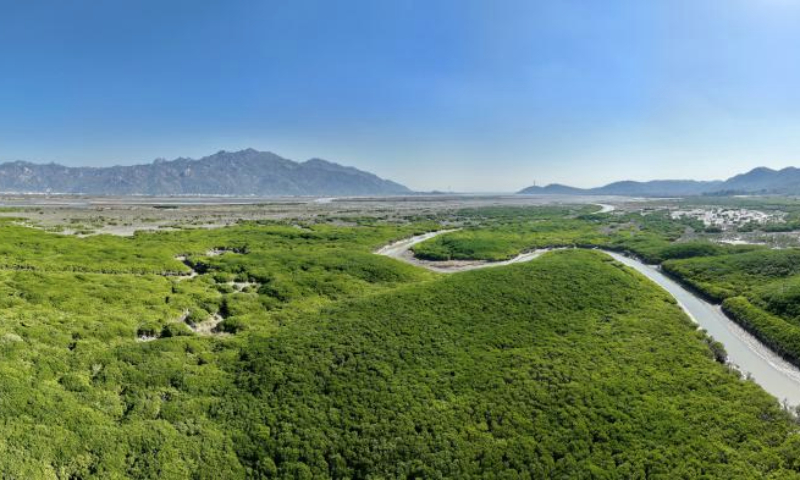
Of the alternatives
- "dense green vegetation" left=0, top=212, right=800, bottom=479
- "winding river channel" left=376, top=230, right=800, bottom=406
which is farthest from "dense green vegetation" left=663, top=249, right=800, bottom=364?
"dense green vegetation" left=0, top=212, right=800, bottom=479

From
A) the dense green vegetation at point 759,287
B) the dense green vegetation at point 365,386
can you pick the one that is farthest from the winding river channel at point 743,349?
the dense green vegetation at point 365,386

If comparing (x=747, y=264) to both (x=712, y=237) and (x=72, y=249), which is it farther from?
(x=72, y=249)

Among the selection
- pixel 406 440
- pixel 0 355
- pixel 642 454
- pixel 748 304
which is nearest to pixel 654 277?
pixel 748 304

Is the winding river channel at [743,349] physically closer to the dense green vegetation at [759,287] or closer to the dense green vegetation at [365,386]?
the dense green vegetation at [759,287]

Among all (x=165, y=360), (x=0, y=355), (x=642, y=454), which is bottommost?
(x=642, y=454)

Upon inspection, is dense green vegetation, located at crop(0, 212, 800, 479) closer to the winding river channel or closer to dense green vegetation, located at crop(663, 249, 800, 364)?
the winding river channel

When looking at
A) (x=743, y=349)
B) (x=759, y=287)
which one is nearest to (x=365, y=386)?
(x=743, y=349)

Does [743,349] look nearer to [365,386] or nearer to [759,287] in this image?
[759,287]

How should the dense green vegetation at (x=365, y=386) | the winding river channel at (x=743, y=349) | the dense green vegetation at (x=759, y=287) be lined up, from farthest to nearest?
the dense green vegetation at (x=759, y=287) → the winding river channel at (x=743, y=349) → the dense green vegetation at (x=365, y=386)

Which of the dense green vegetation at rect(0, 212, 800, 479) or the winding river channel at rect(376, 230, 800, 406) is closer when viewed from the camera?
the dense green vegetation at rect(0, 212, 800, 479)
